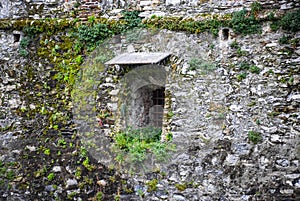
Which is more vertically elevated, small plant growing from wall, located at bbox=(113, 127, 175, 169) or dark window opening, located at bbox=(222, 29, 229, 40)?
dark window opening, located at bbox=(222, 29, 229, 40)

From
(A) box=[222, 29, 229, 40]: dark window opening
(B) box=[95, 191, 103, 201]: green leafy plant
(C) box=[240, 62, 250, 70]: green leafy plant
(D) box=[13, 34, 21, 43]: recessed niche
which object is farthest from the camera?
(D) box=[13, 34, 21, 43]: recessed niche

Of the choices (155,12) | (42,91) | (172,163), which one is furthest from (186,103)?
(42,91)

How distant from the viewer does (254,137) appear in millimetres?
5465

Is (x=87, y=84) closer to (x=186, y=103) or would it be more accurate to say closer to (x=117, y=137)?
(x=117, y=137)

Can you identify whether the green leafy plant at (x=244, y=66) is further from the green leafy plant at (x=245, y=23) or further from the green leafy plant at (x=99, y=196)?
the green leafy plant at (x=99, y=196)

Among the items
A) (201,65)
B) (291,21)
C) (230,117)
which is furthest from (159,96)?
(291,21)

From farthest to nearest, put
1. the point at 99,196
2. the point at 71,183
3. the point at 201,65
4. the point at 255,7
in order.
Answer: the point at 71,183
the point at 99,196
the point at 201,65
the point at 255,7

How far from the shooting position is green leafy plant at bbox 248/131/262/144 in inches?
215

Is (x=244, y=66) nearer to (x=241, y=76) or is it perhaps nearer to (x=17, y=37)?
(x=241, y=76)

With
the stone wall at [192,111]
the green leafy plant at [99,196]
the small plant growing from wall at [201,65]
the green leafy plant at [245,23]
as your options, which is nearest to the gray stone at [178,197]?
the stone wall at [192,111]

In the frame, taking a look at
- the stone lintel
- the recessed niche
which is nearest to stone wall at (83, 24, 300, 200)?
the stone lintel

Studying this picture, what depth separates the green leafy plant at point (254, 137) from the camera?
17.9 ft

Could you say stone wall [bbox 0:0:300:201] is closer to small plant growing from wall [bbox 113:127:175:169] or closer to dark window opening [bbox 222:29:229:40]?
dark window opening [bbox 222:29:229:40]

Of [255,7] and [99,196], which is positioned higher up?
[255,7]
